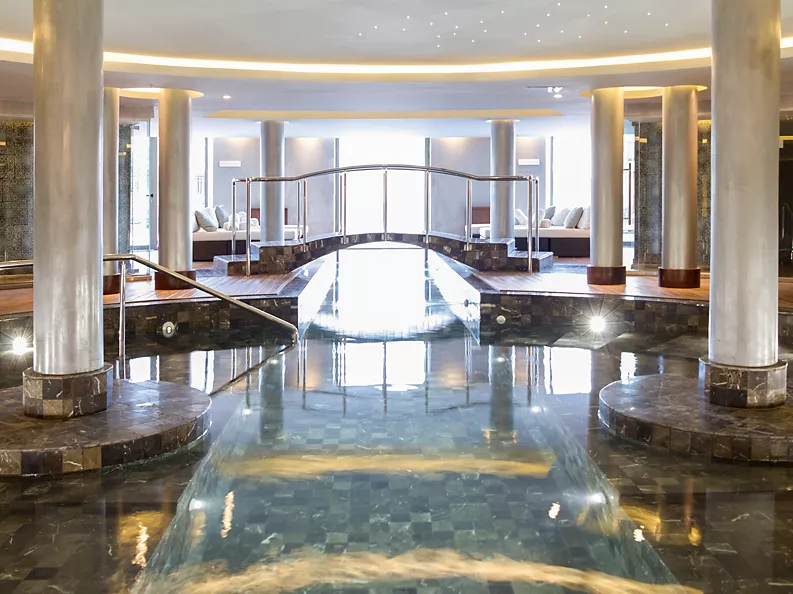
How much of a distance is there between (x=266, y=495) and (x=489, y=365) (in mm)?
3363

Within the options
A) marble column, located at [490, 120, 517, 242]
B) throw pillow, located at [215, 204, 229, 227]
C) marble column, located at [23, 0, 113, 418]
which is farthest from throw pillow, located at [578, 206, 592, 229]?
marble column, located at [23, 0, 113, 418]

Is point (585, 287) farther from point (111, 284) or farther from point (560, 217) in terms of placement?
point (560, 217)

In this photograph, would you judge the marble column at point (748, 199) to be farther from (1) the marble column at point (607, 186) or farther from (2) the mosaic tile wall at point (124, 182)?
(2) the mosaic tile wall at point (124, 182)

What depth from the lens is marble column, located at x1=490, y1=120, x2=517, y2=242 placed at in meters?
15.4

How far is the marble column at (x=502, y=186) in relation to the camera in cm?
1541

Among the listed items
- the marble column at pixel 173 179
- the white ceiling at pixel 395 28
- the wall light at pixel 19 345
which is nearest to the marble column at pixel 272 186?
the marble column at pixel 173 179

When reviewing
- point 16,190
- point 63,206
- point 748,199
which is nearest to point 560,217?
point 16,190

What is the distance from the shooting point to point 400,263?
16.7m

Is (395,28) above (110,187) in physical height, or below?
above

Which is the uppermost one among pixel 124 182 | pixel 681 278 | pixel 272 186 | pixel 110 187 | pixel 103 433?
pixel 272 186

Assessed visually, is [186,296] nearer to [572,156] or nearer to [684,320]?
[684,320]

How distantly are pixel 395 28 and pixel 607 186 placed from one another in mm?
4006

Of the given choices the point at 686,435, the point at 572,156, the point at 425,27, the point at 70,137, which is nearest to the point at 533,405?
the point at 686,435

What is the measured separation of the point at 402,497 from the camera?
3496 mm
